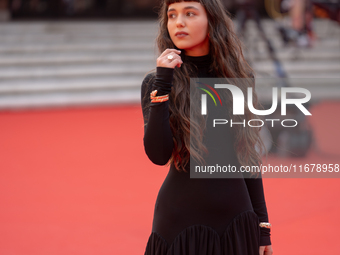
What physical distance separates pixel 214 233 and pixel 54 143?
4.89m

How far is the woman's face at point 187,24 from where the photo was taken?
1526 millimetres

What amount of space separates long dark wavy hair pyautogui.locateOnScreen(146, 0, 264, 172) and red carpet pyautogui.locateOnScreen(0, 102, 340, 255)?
184cm

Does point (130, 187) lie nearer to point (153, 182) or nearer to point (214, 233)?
point (153, 182)

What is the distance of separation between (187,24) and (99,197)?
296 centimetres

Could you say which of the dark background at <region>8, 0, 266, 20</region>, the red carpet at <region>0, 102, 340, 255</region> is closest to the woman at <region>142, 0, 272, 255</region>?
the red carpet at <region>0, 102, 340, 255</region>

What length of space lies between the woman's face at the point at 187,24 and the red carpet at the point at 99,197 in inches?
83.0

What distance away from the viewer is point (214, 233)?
152cm

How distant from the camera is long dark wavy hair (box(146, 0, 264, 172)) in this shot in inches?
60.6

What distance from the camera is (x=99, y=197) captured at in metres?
4.16

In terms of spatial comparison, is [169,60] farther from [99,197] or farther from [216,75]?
[99,197]

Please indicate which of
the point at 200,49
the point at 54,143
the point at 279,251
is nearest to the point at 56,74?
the point at 54,143

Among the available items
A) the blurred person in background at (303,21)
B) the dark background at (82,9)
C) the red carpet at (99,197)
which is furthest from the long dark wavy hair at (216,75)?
the dark background at (82,9)

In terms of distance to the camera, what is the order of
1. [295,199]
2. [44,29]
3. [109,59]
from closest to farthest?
[295,199]
[109,59]
[44,29]

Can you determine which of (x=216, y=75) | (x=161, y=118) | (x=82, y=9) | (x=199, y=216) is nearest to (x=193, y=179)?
(x=199, y=216)
